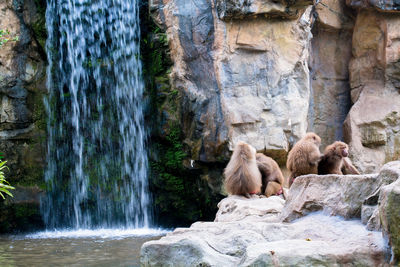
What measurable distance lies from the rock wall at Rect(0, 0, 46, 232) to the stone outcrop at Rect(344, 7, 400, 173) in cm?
742

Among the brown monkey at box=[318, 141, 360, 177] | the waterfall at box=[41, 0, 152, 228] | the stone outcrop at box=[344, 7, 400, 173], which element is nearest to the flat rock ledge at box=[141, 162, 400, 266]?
the brown monkey at box=[318, 141, 360, 177]

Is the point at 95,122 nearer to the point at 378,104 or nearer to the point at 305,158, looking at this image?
the point at 305,158

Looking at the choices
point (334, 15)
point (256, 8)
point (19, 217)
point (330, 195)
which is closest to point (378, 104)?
point (334, 15)

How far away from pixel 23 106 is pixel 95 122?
1601 millimetres

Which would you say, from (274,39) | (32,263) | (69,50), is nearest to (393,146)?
(274,39)

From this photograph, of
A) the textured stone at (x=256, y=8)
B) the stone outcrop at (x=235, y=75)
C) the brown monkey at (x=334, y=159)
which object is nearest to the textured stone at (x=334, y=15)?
the stone outcrop at (x=235, y=75)

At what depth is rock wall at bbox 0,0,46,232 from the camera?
36.9 feet

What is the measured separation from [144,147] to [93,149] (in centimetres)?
117

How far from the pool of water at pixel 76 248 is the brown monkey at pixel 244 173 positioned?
174cm

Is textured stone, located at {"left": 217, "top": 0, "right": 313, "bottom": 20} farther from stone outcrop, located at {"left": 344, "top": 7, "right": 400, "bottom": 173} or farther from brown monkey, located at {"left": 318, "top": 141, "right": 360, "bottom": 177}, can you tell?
brown monkey, located at {"left": 318, "top": 141, "right": 360, "bottom": 177}

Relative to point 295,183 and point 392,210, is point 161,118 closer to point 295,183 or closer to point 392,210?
point 295,183

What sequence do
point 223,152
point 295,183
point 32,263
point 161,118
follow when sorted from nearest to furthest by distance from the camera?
point 295,183
point 32,263
point 223,152
point 161,118

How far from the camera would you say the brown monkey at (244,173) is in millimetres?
7547

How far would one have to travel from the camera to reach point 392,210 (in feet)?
10.1
